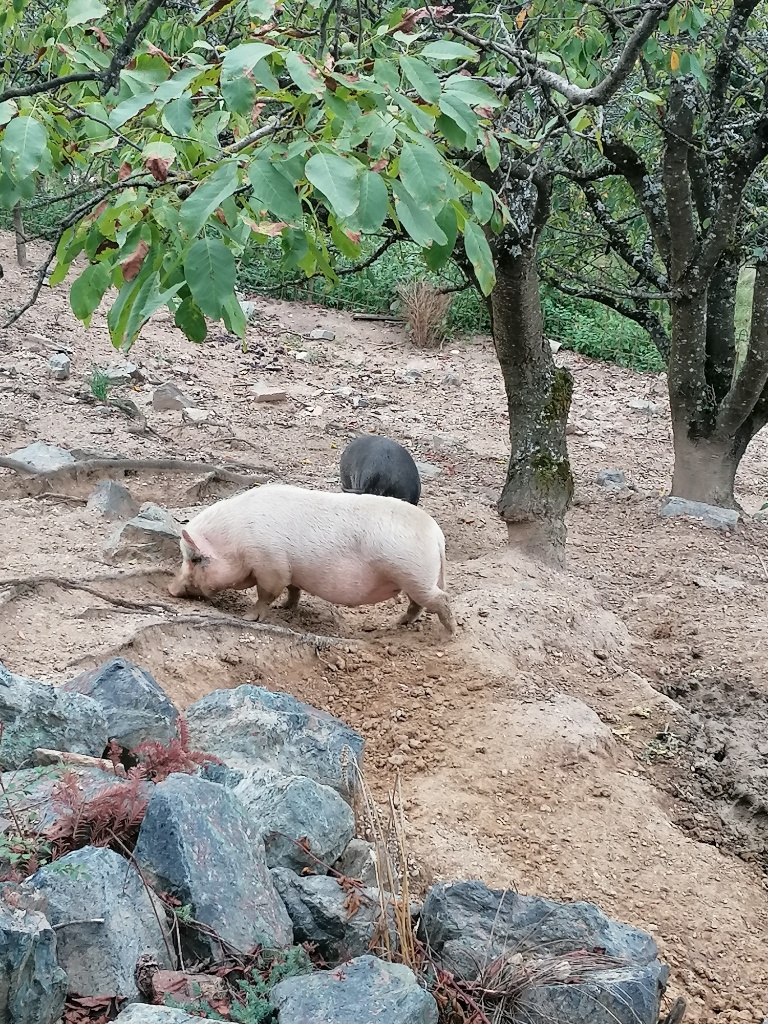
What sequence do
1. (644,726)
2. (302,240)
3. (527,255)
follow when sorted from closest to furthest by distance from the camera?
(302,240) < (644,726) < (527,255)

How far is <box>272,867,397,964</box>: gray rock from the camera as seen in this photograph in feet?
7.63

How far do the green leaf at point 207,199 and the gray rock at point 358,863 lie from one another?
5.61ft

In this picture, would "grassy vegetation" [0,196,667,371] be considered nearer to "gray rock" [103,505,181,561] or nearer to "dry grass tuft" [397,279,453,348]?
"dry grass tuft" [397,279,453,348]

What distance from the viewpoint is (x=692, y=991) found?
271cm

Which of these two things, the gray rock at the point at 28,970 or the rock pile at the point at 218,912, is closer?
the gray rock at the point at 28,970

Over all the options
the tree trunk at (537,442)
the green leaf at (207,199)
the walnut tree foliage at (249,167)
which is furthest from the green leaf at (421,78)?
the tree trunk at (537,442)

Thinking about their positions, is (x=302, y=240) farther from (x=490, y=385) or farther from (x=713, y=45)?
(x=490, y=385)

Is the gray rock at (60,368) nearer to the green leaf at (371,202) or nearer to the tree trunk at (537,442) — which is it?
the tree trunk at (537,442)

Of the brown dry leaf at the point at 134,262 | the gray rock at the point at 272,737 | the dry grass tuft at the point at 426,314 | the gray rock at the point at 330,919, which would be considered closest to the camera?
the brown dry leaf at the point at 134,262

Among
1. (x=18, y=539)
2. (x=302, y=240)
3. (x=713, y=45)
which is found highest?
(x=713, y=45)

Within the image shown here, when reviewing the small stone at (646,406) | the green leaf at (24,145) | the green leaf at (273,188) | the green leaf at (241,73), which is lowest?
the small stone at (646,406)

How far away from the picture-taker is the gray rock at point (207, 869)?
2.15 metres

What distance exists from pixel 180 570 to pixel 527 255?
7.64 ft

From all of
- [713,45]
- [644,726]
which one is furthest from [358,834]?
[713,45]
